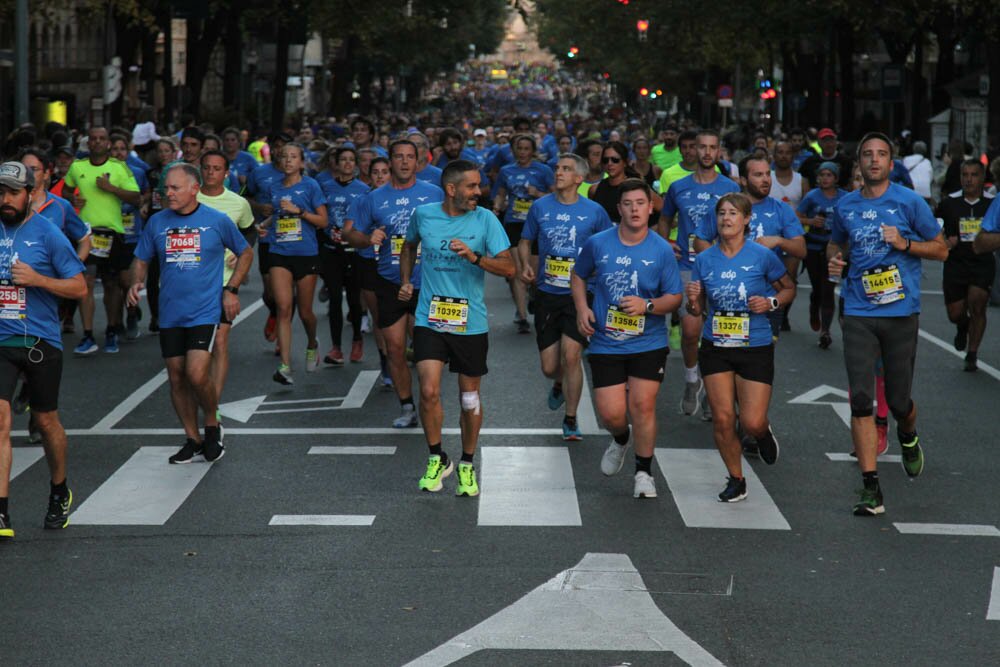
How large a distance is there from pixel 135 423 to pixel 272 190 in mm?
2647

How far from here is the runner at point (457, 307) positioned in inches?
394

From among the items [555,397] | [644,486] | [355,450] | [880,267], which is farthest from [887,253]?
[355,450]

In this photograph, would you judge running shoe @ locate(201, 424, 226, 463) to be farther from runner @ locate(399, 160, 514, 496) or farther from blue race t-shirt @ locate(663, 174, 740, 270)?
blue race t-shirt @ locate(663, 174, 740, 270)

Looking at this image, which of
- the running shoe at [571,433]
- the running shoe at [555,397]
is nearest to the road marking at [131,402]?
the running shoe at [555,397]

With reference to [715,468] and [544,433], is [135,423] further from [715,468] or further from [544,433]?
[715,468]

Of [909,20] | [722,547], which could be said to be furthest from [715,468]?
[909,20]

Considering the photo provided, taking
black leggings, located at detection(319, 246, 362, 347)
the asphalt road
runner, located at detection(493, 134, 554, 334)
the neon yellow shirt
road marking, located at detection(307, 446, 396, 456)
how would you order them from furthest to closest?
runner, located at detection(493, 134, 554, 334) → the neon yellow shirt → black leggings, located at detection(319, 246, 362, 347) → road marking, located at detection(307, 446, 396, 456) → the asphalt road

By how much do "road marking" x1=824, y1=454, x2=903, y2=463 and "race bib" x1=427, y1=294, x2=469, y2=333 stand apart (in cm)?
265

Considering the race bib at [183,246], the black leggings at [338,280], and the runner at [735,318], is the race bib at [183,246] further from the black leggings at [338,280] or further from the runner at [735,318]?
the black leggings at [338,280]

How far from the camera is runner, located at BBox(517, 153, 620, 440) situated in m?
11.7

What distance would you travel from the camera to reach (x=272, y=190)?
14555 millimetres

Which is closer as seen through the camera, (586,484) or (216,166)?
(586,484)

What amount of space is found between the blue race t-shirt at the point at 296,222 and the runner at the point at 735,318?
518cm

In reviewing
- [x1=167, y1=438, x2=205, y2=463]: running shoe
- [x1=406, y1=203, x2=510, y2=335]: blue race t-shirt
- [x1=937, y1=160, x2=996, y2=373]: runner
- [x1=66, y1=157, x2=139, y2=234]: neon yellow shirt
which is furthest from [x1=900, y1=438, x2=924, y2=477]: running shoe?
[x1=66, y1=157, x2=139, y2=234]: neon yellow shirt
